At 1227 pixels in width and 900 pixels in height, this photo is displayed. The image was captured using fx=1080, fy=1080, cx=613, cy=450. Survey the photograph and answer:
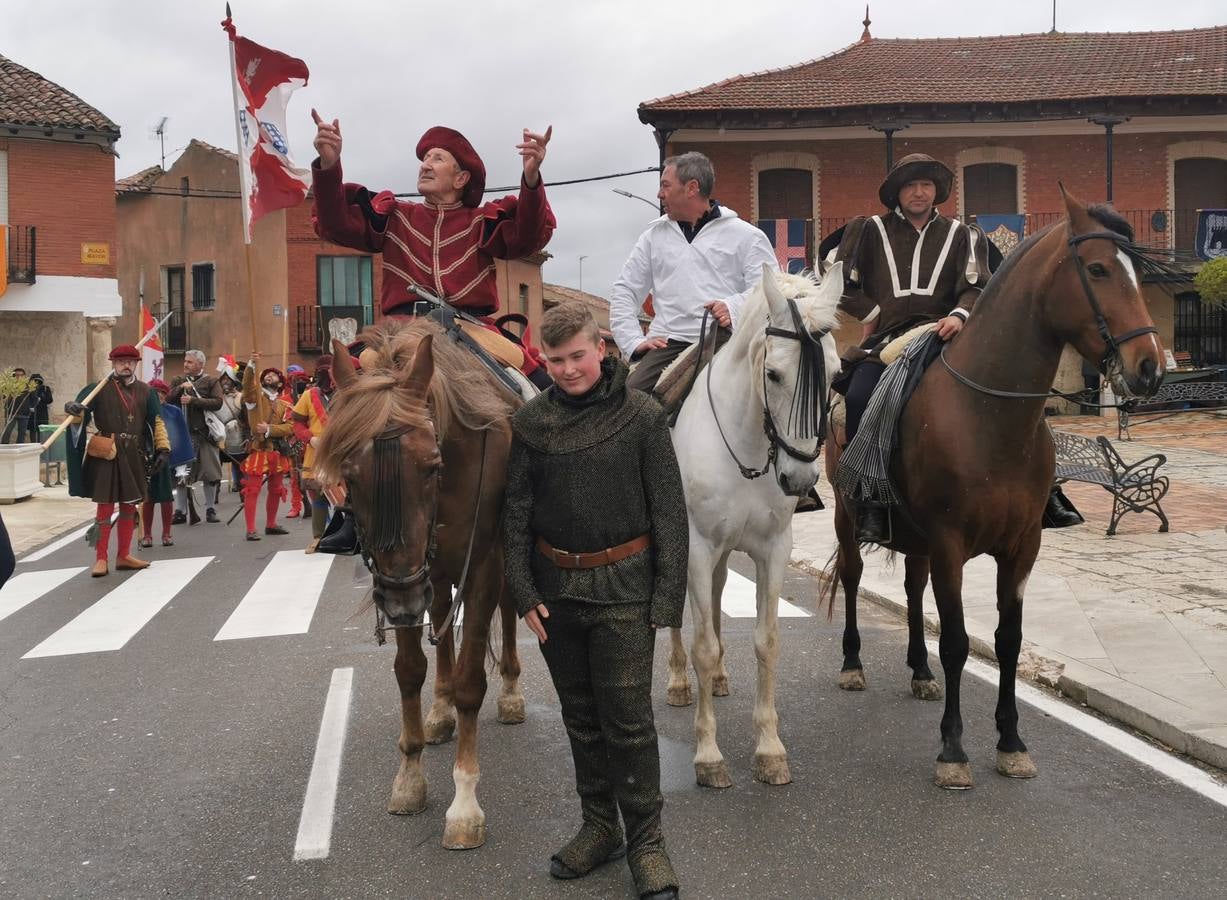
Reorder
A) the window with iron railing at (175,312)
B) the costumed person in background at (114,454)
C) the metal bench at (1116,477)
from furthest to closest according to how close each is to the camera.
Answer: the window with iron railing at (175,312), the costumed person in background at (114,454), the metal bench at (1116,477)

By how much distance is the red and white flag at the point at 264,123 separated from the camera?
10602mm

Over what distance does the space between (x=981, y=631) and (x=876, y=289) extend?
253 cm

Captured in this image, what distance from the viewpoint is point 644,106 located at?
28.3 m

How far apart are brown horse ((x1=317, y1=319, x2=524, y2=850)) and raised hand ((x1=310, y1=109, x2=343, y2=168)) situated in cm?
115

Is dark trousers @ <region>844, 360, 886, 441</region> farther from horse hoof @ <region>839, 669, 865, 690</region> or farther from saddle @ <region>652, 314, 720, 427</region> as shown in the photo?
horse hoof @ <region>839, 669, 865, 690</region>

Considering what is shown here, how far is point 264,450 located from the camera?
44.0 feet

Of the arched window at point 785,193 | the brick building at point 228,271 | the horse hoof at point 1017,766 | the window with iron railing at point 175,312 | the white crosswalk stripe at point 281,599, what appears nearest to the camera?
the horse hoof at point 1017,766

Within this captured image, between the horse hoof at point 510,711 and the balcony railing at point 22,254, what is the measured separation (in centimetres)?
2980

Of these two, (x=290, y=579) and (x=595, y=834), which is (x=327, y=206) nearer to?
(x=595, y=834)

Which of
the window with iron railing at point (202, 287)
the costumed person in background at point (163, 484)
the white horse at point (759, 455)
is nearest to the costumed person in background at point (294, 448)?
the costumed person in background at point (163, 484)

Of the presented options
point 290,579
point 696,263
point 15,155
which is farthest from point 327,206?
point 15,155

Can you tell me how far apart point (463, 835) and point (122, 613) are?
5.90 meters

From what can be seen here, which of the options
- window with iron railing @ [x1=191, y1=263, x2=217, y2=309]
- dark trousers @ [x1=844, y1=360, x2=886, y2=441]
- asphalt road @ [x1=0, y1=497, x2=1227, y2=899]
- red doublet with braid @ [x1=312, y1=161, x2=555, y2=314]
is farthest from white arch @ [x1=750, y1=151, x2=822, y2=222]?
red doublet with braid @ [x1=312, y1=161, x2=555, y2=314]

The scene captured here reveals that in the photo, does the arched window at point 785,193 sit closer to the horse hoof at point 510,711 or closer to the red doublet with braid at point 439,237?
the red doublet with braid at point 439,237
